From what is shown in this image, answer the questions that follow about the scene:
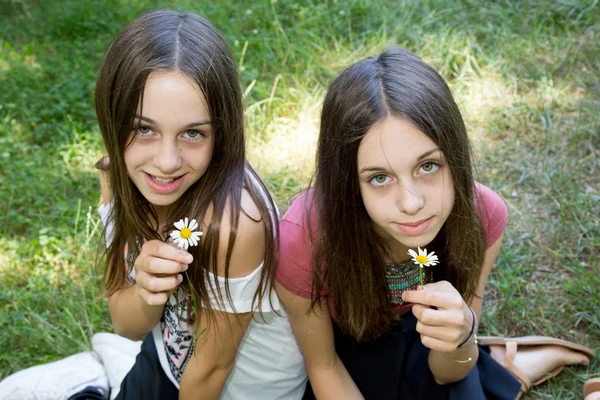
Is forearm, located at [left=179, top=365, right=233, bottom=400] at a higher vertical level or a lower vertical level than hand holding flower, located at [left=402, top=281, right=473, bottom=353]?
lower

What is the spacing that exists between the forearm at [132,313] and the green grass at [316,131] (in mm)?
501

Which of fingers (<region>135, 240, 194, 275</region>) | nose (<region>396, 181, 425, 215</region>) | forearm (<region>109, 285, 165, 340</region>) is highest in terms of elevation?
nose (<region>396, 181, 425, 215</region>)

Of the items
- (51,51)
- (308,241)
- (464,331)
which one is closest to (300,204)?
(308,241)

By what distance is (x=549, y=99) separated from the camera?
3408 mm

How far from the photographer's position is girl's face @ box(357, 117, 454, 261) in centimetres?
169

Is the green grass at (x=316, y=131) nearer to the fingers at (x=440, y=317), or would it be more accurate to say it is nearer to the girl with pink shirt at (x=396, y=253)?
the girl with pink shirt at (x=396, y=253)

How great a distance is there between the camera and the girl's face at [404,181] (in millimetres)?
1692

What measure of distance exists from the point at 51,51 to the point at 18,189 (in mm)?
1505

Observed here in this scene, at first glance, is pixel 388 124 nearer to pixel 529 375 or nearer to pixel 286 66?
pixel 529 375

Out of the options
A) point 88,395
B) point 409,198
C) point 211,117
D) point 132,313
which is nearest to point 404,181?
point 409,198

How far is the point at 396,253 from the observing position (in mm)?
2047

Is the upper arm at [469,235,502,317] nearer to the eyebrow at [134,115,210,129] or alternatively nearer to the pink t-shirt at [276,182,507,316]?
the pink t-shirt at [276,182,507,316]

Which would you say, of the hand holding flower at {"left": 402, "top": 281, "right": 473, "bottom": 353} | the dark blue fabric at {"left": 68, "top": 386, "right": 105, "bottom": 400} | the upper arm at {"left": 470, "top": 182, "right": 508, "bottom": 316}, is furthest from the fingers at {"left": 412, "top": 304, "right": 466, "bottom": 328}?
the dark blue fabric at {"left": 68, "top": 386, "right": 105, "bottom": 400}

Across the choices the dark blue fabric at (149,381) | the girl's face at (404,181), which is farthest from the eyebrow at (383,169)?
the dark blue fabric at (149,381)
